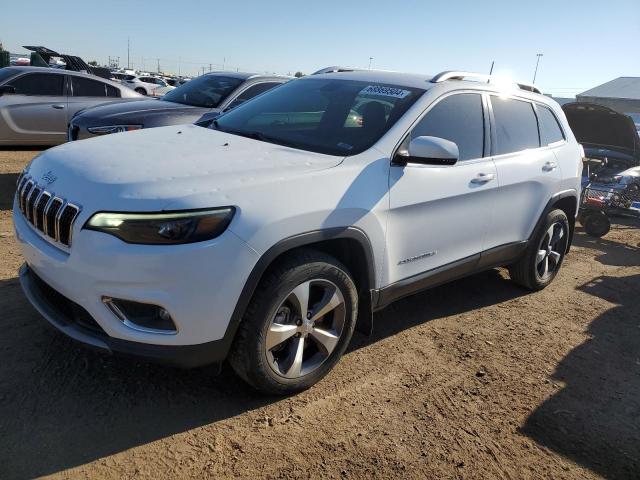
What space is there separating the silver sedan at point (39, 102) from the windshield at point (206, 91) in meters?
1.75

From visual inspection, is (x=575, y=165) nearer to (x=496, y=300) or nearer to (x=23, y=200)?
(x=496, y=300)

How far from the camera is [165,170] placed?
264 cm

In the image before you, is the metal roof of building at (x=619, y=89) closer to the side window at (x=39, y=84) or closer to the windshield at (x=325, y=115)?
the side window at (x=39, y=84)

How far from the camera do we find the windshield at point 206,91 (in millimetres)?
7263

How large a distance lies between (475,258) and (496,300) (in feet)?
3.31

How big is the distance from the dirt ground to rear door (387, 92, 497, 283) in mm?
677

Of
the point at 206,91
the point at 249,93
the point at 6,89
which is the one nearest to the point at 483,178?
the point at 249,93

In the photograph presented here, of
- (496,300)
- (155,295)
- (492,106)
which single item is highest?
(492,106)

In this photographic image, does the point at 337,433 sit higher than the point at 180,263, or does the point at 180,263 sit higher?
the point at 180,263

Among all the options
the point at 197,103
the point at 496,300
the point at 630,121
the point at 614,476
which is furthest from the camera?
the point at 630,121

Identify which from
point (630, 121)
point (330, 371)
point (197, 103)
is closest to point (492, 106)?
point (330, 371)

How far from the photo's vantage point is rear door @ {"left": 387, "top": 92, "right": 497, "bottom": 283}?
10.6 ft

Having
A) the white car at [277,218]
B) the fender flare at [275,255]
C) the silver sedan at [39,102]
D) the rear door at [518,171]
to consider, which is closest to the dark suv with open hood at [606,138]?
the rear door at [518,171]

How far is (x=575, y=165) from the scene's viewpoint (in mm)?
5094
